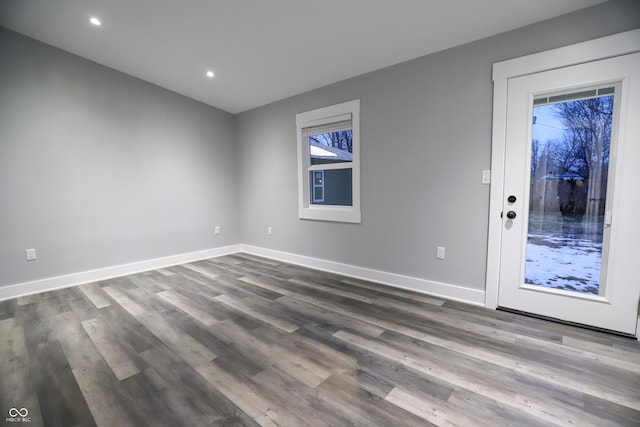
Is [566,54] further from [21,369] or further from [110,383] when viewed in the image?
[21,369]

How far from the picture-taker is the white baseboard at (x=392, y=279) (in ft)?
Result: 8.86

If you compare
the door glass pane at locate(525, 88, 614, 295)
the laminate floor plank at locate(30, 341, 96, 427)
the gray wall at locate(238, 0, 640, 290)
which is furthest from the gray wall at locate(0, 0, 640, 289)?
the laminate floor plank at locate(30, 341, 96, 427)

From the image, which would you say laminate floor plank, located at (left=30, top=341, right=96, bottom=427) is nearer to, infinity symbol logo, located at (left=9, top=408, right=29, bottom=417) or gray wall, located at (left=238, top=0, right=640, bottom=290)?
infinity symbol logo, located at (left=9, top=408, right=29, bottom=417)

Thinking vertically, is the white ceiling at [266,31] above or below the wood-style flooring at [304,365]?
above

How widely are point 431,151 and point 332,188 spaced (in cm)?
146

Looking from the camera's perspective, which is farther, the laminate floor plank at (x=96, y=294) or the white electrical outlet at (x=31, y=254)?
the white electrical outlet at (x=31, y=254)

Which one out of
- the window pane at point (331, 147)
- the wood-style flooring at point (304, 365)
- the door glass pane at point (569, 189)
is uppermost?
the window pane at point (331, 147)

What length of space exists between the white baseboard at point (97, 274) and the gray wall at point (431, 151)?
1994mm

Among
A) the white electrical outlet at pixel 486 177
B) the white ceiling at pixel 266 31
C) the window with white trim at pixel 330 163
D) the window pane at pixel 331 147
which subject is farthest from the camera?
the window pane at pixel 331 147

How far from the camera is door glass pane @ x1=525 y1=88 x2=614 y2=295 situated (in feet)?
7.02

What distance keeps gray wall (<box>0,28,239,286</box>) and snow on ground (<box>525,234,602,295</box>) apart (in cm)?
430

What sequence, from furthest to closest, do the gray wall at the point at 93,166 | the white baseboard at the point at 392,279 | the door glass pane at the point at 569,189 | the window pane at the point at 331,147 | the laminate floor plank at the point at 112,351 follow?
the window pane at the point at 331,147 → the gray wall at the point at 93,166 → the white baseboard at the point at 392,279 → the door glass pane at the point at 569,189 → the laminate floor plank at the point at 112,351

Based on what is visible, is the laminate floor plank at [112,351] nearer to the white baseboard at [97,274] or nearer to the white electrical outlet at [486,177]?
the white baseboard at [97,274]

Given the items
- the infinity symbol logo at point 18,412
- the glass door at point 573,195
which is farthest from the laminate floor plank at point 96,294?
the glass door at point 573,195
